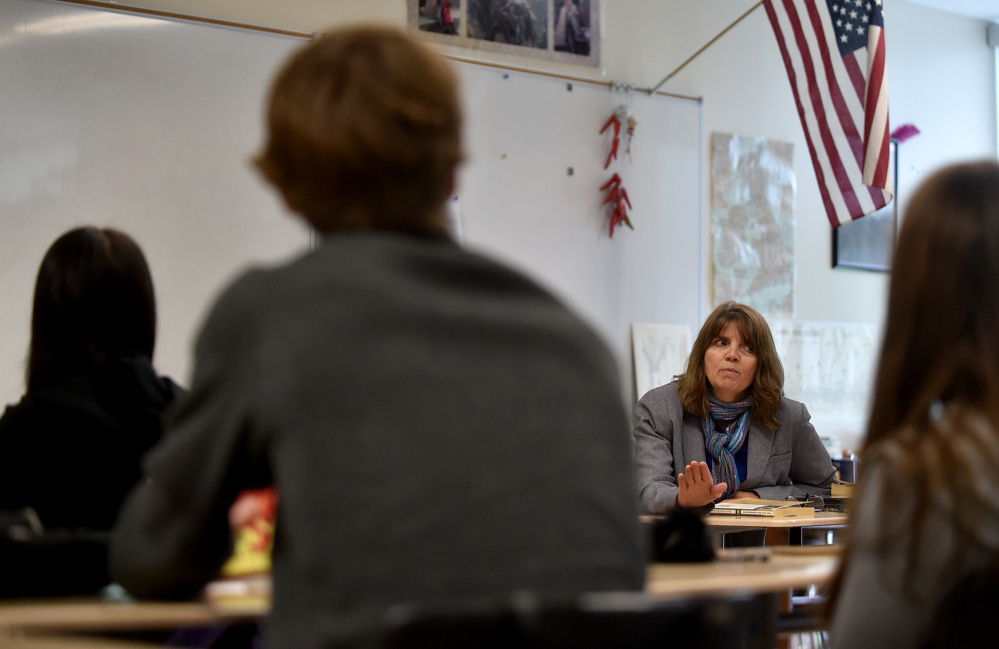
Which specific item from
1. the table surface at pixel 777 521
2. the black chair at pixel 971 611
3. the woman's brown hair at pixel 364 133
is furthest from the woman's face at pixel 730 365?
the woman's brown hair at pixel 364 133

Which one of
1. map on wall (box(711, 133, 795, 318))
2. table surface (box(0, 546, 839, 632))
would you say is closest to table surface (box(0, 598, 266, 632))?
table surface (box(0, 546, 839, 632))

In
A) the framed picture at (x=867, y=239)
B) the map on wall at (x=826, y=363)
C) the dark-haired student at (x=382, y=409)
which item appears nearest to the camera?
the dark-haired student at (x=382, y=409)

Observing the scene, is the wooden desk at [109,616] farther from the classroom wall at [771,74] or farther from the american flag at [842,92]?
the american flag at [842,92]

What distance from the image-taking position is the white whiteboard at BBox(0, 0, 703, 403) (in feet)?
11.2

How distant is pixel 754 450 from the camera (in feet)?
10.5

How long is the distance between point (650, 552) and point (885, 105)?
2935mm

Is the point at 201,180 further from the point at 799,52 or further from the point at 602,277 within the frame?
the point at 799,52

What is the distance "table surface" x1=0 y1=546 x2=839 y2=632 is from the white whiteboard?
1768 mm

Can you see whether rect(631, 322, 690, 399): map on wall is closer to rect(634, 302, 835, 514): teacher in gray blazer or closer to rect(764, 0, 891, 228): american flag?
rect(764, 0, 891, 228): american flag

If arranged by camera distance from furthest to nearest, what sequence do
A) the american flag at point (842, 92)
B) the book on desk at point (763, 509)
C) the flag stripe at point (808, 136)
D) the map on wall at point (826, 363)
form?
the map on wall at point (826, 363), the flag stripe at point (808, 136), the american flag at point (842, 92), the book on desk at point (763, 509)

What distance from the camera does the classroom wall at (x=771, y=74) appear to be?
13.7ft

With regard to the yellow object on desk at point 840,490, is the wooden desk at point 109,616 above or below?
above

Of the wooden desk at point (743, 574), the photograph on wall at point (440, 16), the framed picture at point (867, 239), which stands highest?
the photograph on wall at point (440, 16)

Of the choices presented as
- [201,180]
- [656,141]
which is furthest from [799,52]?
[201,180]
